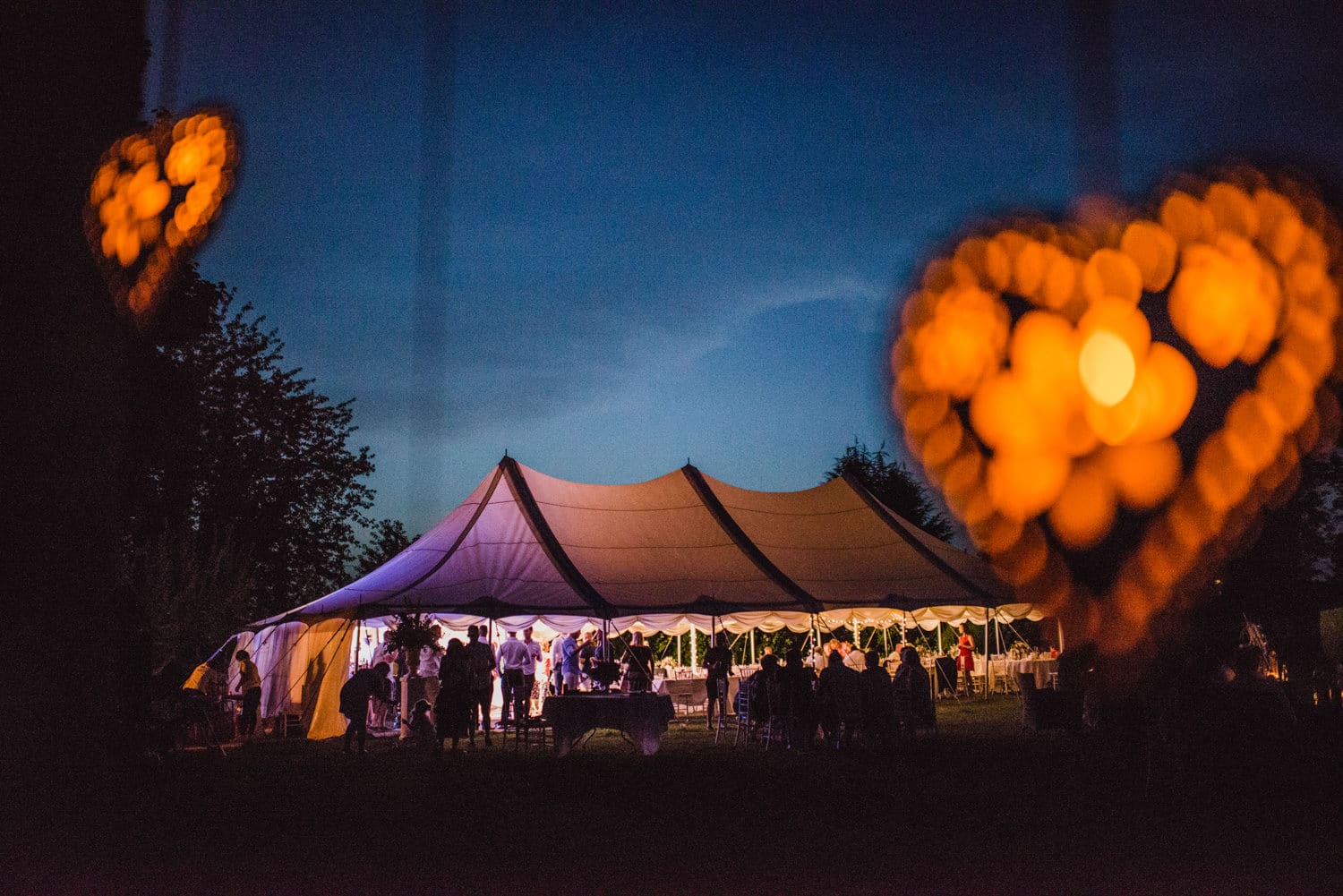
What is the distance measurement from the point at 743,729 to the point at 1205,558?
26.4 feet

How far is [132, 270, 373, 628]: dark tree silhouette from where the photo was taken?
24.3m

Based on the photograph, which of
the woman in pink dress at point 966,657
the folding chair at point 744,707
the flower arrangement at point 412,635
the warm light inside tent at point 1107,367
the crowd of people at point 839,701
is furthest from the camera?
the woman in pink dress at point 966,657

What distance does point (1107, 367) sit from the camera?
1684 centimetres

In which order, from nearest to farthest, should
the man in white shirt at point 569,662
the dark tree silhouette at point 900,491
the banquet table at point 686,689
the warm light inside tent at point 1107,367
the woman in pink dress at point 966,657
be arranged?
the man in white shirt at point 569,662, the warm light inside tent at point 1107,367, the banquet table at point 686,689, the woman in pink dress at point 966,657, the dark tree silhouette at point 900,491

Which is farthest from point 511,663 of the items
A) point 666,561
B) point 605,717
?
point 605,717

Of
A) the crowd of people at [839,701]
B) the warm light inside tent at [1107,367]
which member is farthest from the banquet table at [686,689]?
the warm light inside tent at [1107,367]

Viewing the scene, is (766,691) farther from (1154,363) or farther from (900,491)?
(900,491)

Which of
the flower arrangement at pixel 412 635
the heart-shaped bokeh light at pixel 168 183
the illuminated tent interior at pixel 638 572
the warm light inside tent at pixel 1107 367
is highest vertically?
the warm light inside tent at pixel 1107 367

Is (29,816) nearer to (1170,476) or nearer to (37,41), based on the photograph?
(37,41)

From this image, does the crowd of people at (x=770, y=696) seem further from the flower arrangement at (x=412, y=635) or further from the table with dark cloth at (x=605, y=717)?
the table with dark cloth at (x=605, y=717)

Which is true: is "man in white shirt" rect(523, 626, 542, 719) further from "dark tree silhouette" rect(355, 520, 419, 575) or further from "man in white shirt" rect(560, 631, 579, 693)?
"dark tree silhouette" rect(355, 520, 419, 575)

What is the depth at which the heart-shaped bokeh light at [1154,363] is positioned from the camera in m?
14.2

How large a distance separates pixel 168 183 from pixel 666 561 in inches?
333

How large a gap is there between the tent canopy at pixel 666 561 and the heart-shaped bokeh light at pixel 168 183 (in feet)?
17.9
